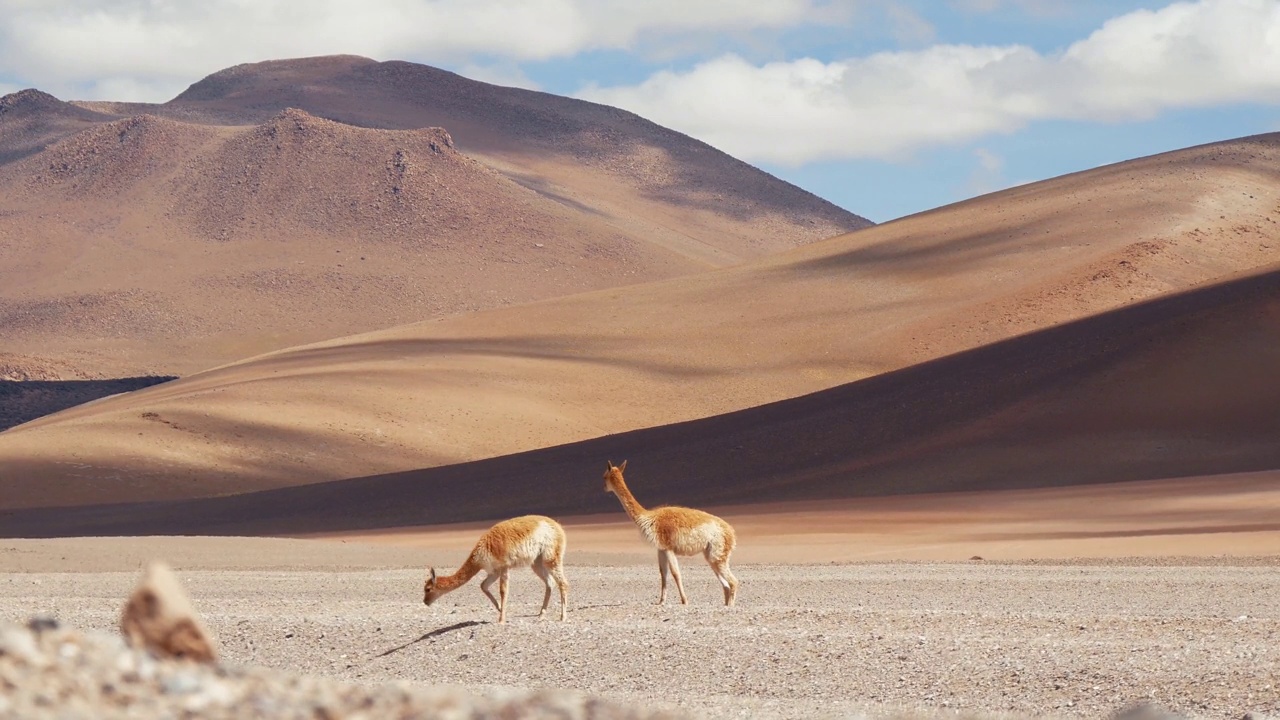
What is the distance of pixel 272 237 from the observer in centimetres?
13838

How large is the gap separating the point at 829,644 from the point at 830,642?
8 centimetres

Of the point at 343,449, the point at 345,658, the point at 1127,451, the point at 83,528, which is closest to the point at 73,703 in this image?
the point at 345,658

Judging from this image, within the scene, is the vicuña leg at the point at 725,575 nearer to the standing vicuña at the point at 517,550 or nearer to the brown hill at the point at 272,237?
the standing vicuña at the point at 517,550

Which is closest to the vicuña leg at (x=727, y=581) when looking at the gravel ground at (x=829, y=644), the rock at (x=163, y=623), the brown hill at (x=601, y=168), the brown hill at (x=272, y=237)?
the gravel ground at (x=829, y=644)

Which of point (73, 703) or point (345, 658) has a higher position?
point (73, 703)

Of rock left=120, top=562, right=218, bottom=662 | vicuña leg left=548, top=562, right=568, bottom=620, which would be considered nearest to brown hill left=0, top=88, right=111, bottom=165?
vicuña leg left=548, top=562, right=568, bottom=620

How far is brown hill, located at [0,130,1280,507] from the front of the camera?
55719 millimetres

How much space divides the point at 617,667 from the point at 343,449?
46819mm

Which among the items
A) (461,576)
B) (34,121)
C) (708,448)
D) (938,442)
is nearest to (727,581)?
(461,576)

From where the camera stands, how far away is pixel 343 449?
57.7 metres

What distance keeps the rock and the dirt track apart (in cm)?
547

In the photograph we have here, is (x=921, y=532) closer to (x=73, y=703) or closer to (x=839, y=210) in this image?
(x=73, y=703)

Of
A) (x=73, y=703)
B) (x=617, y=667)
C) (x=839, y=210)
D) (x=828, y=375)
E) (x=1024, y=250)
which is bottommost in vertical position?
(x=617, y=667)

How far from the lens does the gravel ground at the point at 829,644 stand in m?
10.7
